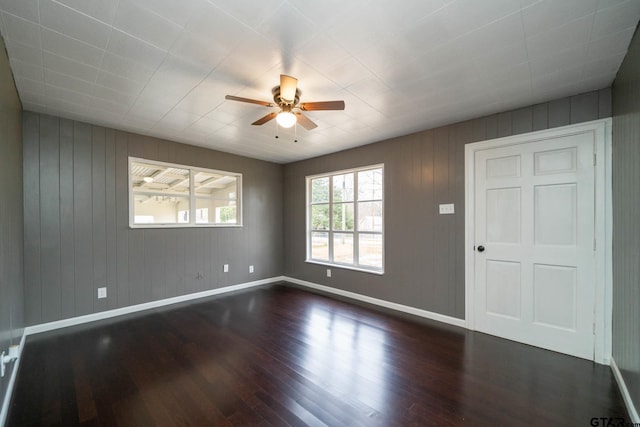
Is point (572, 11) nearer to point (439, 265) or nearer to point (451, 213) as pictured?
point (451, 213)

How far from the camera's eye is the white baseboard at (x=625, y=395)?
1679mm

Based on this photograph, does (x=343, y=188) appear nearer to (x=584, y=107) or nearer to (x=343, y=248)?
(x=343, y=248)

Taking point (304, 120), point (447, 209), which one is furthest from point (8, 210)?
point (447, 209)

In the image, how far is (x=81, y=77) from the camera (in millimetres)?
2320

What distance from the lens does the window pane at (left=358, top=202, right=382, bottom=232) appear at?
4270 millimetres

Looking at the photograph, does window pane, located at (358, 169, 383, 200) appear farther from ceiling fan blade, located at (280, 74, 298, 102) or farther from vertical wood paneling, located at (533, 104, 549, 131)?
ceiling fan blade, located at (280, 74, 298, 102)

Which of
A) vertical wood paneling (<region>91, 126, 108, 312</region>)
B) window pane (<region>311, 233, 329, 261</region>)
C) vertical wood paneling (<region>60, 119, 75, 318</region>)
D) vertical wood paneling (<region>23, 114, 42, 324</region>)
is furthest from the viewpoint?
window pane (<region>311, 233, 329, 261</region>)

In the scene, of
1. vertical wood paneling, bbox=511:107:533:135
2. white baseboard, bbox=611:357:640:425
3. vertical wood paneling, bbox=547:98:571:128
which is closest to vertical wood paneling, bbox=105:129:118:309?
vertical wood paneling, bbox=511:107:533:135

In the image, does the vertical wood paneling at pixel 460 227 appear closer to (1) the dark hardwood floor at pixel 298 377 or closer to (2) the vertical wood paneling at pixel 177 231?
(2) the vertical wood paneling at pixel 177 231

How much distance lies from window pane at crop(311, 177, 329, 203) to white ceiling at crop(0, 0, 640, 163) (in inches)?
81.9

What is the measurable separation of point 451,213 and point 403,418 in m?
2.41

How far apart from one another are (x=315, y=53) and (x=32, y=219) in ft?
12.1

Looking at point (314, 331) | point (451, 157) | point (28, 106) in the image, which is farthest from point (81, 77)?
point (451, 157)

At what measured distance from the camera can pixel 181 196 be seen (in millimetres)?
4281
